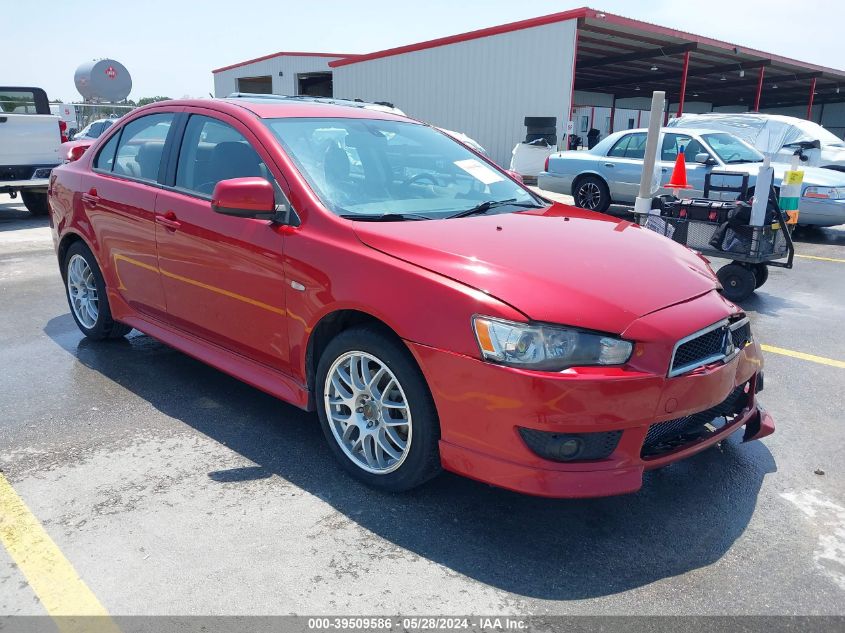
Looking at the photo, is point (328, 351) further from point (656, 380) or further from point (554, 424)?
point (656, 380)

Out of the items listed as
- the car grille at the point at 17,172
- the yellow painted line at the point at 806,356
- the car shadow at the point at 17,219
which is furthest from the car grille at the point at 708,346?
the car grille at the point at 17,172

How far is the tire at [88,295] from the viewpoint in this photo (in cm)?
472

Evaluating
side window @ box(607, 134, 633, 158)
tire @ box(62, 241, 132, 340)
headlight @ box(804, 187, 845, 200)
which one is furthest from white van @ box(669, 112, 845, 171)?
tire @ box(62, 241, 132, 340)

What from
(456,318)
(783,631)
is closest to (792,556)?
(783,631)

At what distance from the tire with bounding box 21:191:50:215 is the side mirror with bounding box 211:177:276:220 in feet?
33.8

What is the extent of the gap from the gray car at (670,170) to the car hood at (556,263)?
7073mm

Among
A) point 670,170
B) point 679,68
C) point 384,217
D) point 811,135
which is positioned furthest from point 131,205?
point 679,68

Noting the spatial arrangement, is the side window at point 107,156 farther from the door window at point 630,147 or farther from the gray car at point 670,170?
the door window at point 630,147

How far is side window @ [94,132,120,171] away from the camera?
15.1ft

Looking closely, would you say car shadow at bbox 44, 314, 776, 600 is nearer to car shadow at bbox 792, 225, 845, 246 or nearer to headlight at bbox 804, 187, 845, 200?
headlight at bbox 804, 187, 845, 200

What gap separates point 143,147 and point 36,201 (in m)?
9.07

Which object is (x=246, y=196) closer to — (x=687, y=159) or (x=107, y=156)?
(x=107, y=156)

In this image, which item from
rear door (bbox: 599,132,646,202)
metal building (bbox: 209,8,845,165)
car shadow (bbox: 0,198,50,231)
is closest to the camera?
car shadow (bbox: 0,198,50,231)

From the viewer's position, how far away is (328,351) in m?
3.06
